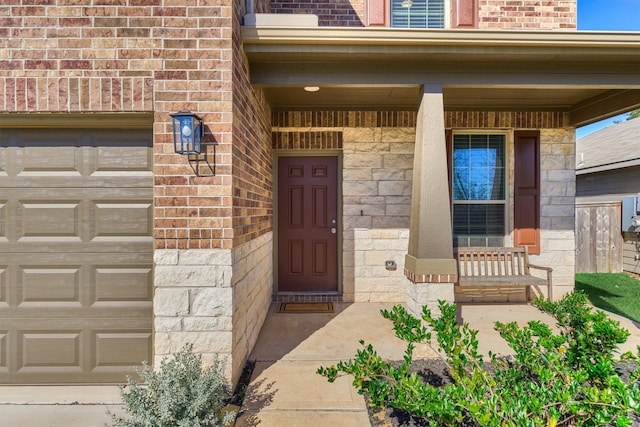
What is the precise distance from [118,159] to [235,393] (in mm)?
2022

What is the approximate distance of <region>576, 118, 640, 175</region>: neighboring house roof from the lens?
301 inches

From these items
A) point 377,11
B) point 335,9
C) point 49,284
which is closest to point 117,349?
point 49,284

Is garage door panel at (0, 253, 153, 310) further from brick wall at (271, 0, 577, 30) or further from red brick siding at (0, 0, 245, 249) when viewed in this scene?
brick wall at (271, 0, 577, 30)

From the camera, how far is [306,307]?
443 centimetres

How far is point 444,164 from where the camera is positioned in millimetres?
3205

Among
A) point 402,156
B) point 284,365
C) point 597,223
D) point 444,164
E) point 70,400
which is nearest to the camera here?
point 70,400

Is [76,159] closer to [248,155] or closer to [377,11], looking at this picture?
[248,155]

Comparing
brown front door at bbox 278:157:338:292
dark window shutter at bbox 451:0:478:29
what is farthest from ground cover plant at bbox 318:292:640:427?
dark window shutter at bbox 451:0:478:29

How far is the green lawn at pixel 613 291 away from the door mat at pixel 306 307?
3744 mm

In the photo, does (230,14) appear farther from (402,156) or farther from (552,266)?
(552,266)

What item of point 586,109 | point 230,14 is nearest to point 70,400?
point 230,14

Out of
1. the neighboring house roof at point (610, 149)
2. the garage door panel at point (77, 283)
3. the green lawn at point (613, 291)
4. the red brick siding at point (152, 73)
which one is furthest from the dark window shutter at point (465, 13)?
the neighboring house roof at point (610, 149)

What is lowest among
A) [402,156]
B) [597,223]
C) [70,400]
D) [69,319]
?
[70,400]

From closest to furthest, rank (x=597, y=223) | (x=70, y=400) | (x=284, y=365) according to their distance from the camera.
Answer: (x=70, y=400) < (x=284, y=365) < (x=597, y=223)
